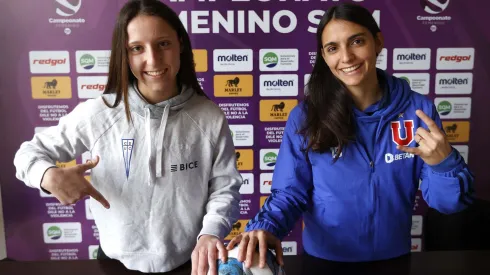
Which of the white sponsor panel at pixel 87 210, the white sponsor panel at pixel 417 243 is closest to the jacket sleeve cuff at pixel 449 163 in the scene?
the white sponsor panel at pixel 417 243

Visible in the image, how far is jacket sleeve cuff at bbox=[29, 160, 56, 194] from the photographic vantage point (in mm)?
1205

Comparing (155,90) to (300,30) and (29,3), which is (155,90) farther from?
(29,3)

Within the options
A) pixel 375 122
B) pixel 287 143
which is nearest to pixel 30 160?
pixel 287 143

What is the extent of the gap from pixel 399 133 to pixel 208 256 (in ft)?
2.36

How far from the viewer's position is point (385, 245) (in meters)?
1.43

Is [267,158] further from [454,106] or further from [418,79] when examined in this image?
[454,106]

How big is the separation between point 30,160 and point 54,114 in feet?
4.49

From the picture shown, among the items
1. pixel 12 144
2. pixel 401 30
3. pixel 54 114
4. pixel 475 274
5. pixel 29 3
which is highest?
pixel 29 3

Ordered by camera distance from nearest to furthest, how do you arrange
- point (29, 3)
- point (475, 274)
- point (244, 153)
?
point (475, 274) → point (29, 3) → point (244, 153)

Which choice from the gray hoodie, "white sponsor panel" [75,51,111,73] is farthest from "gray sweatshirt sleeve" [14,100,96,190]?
"white sponsor panel" [75,51,111,73]

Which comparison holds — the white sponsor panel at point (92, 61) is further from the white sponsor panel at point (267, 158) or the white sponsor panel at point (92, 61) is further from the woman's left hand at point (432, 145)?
the woman's left hand at point (432, 145)

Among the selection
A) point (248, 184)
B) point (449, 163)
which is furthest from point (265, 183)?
point (449, 163)

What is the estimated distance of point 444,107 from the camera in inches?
101

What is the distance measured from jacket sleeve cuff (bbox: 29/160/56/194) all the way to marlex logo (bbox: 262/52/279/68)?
1497mm
